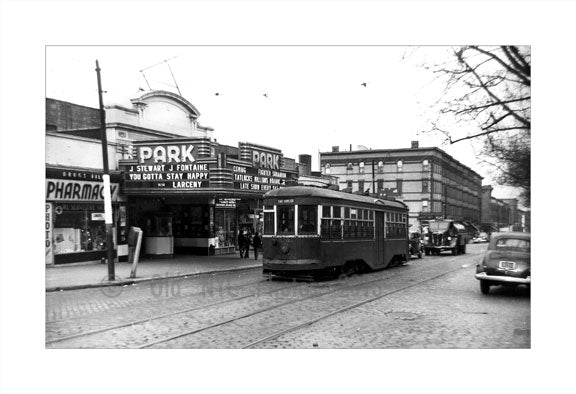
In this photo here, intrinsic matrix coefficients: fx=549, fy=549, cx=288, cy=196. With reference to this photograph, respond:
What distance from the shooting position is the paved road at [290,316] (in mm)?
9352

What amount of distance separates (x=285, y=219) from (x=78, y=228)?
8.74 metres

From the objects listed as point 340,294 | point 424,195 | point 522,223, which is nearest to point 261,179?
point 340,294

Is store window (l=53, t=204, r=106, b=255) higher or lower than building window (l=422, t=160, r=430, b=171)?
lower

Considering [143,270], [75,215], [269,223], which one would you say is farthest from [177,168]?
[269,223]

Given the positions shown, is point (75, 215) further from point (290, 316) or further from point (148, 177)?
point (290, 316)

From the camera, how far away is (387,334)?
978 centimetres

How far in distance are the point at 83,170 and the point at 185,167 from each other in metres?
4.01

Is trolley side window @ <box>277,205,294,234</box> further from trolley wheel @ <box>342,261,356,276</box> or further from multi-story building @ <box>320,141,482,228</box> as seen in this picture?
multi-story building @ <box>320,141,482,228</box>

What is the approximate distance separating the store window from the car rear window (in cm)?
1458

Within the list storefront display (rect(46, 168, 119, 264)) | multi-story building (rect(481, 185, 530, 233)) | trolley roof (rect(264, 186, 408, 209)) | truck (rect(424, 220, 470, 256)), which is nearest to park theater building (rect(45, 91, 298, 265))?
storefront display (rect(46, 168, 119, 264))

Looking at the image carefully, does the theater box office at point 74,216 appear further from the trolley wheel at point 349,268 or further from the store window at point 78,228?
the trolley wheel at point 349,268

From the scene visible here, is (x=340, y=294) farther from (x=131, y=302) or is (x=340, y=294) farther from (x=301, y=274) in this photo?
(x=131, y=302)

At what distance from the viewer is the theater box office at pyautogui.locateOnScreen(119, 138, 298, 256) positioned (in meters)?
22.5

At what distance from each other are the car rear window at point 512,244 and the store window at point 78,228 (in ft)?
47.8
